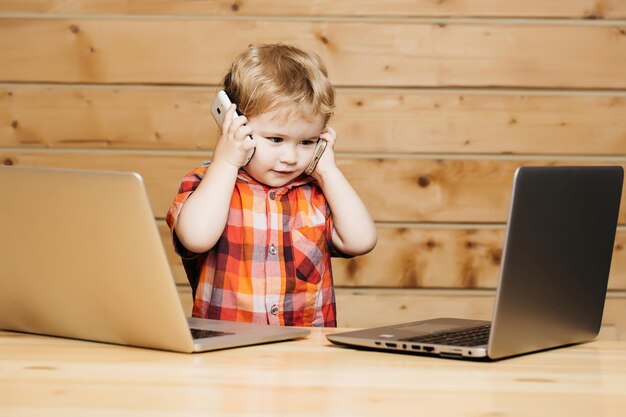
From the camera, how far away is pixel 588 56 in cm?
270

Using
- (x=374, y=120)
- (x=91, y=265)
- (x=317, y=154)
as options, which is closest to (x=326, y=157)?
(x=317, y=154)

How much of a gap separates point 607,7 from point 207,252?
5.03 ft

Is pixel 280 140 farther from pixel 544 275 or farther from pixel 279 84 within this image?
pixel 544 275

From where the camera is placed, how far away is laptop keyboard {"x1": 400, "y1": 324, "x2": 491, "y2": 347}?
118 centimetres

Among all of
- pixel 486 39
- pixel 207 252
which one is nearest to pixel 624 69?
pixel 486 39

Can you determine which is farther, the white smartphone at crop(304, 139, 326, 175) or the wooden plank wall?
the wooden plank wall

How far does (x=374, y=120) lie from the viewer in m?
2.70

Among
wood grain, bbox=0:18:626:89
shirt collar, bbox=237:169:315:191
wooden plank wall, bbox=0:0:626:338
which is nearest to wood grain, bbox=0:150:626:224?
wooden plank wall, bbox=0:0:626:338

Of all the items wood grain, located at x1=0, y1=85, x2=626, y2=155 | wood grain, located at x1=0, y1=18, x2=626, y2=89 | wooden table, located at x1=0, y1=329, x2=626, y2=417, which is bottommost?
wooden table, located at x1=0, y1=329, x2=626, y2=417

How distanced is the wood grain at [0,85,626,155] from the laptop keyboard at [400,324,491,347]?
142 centimetres

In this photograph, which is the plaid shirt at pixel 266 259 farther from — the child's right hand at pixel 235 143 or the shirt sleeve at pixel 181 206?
the child's right hand at pixel 235 143

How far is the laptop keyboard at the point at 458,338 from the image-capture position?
3.87ft

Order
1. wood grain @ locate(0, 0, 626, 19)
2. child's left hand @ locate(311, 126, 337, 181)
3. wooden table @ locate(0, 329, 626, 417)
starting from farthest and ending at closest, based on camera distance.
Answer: wood grain @ locate(0, 0, 626, 19) < child's left hand @ locate(311, 126, 337, 181) < wooden table @ locate(0, 329, 626, 417)

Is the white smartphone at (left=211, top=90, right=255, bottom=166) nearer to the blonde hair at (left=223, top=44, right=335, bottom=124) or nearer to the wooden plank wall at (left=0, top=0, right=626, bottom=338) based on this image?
the blonde hair at (left=223, top=44, right=335, bottom=124)
